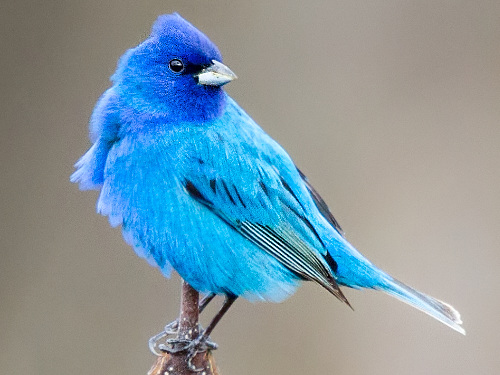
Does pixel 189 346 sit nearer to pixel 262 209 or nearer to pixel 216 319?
pixel 216 319

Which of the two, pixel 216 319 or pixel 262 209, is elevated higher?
pixel 262 209

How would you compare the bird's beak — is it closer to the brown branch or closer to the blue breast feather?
the blue breast feather

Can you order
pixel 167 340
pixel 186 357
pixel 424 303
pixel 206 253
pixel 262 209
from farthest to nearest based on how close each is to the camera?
1. pixel 424 303
2. pixel 262 209
3. pixel 206 253
4. pixel 167 340
5. pixel 186 357

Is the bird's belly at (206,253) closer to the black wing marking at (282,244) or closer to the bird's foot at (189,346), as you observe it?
the black wing marking at (282,244)

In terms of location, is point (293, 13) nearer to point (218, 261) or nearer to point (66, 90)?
point (66, 90)

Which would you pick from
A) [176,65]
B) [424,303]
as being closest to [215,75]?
[176,65]

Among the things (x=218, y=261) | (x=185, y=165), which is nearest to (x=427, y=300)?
(x=218, y=261)
